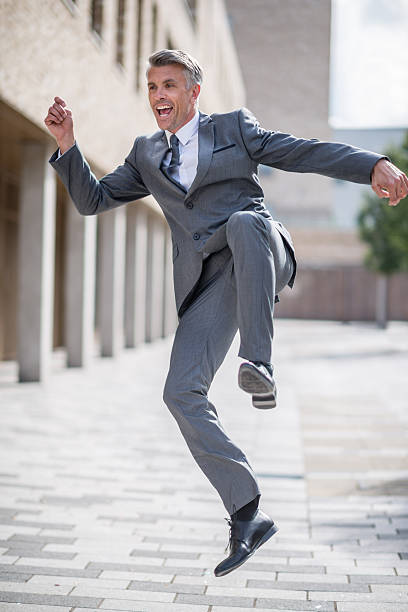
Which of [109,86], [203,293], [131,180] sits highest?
[109,86]

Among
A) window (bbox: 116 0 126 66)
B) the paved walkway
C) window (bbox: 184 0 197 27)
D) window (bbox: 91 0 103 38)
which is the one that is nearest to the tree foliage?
window (bbox: 184 0 197 27)

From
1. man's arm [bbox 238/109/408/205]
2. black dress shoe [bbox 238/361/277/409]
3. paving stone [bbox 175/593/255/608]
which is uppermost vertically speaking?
man's arm [bbox 238/109/408/205]

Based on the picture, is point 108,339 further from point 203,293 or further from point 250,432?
point 203,293

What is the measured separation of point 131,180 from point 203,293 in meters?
0.65

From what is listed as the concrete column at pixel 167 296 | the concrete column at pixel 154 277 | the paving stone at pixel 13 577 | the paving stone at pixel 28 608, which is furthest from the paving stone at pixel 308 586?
the concrete column at pixel 167 296

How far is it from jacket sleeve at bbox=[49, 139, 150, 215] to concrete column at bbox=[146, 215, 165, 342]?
20.1 metres

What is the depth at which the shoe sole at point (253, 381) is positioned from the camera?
293 centimetres

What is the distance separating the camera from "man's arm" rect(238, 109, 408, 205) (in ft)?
10.2

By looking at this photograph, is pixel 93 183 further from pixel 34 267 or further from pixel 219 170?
pixel 34 267

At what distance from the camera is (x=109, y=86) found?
602 inches

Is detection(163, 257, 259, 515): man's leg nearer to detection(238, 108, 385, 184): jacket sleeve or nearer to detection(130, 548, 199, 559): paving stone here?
detection(238, 108, 385, 184): jacket sleeve

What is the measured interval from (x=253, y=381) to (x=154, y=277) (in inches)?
844

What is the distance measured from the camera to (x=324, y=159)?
325 cm

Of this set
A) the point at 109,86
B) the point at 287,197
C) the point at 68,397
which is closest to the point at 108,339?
the point at 109,86
